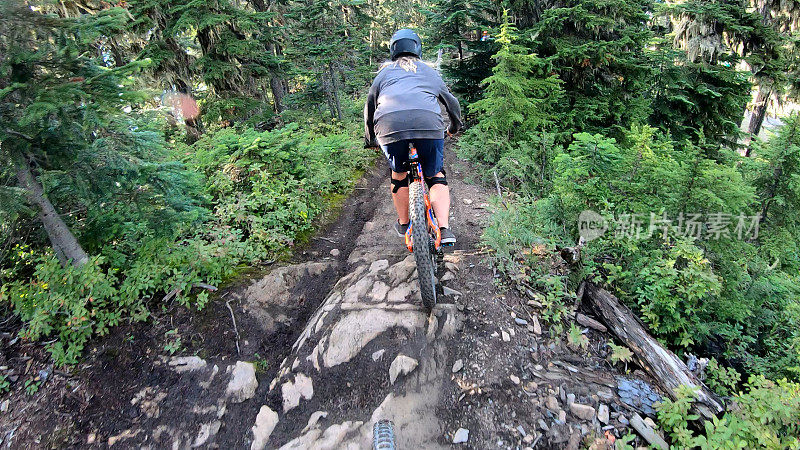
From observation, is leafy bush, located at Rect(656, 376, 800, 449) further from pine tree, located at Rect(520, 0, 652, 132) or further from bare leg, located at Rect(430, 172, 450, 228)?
pine tree, located at Rect(520, 0, 652, 132)

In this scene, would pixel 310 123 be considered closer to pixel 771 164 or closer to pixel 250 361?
pixel 250 361

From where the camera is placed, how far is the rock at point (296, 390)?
319cm

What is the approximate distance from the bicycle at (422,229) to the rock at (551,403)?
1.31 metres

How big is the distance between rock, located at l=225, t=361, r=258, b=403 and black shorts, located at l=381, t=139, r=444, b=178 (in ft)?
8.15

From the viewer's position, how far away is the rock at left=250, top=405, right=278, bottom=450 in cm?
290

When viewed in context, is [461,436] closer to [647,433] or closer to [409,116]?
[647,433]

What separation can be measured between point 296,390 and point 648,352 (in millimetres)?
3220

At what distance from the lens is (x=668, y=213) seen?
4.30 metres

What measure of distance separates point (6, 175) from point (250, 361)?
Result: 295 cm

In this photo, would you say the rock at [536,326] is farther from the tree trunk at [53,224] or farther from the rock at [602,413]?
the tree trunk at [53,224]

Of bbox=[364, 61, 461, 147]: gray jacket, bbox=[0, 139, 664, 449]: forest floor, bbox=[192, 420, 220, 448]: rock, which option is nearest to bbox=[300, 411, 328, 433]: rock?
bbox=[0, 139, 664, 449]: forest floor

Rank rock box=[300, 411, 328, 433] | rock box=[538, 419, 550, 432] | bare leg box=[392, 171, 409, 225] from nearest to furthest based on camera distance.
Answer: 1. rock box=[538, 419, 550, 432]
2. rock box=[300, 411, 328, 433]
3. bare leg box=[392, 171, 409, 225]

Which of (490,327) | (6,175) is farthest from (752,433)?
(6,175)

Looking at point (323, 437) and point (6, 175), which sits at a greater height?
point (6, 175)
